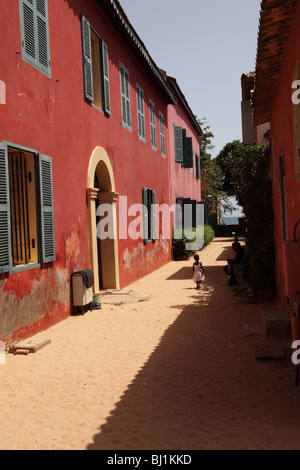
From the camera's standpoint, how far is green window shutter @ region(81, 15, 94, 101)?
8961mm

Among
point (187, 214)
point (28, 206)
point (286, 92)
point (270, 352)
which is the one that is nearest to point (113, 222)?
point (28, 206)

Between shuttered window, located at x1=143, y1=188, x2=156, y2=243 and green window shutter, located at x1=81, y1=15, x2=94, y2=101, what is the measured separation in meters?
5.04

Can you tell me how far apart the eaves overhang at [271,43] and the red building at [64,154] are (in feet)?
10.6

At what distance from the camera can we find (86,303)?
8.23 metres

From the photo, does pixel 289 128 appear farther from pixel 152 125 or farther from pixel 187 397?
pixel 152 125

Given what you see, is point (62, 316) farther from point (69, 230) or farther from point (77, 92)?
point (77, 92)

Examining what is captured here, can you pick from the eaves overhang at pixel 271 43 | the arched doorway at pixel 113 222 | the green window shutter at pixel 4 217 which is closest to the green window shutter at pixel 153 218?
the arched doorway at pixel 113 222

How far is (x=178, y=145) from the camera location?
1986cm

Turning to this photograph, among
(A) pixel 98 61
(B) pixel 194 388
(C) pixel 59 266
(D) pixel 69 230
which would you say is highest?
(A) pixel 98 61

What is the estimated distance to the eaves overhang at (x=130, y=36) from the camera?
10.1 metres

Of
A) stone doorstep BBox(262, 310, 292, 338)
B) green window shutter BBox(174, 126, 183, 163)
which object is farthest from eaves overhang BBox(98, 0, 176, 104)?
stone doorstep BBox(262, 310, 292, 338)

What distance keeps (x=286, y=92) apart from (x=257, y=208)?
343 centimetres
